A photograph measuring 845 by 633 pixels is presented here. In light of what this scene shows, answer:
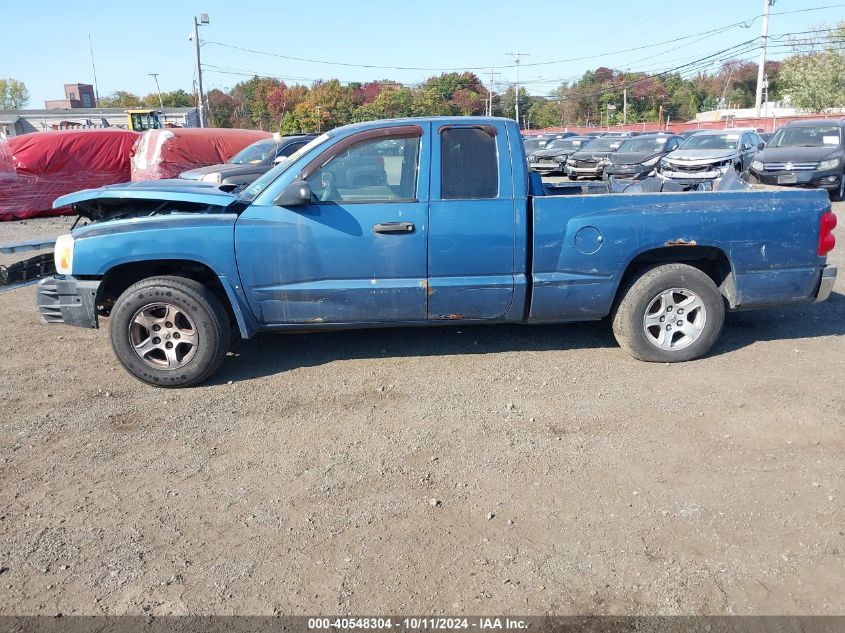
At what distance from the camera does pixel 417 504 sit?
334 centimetres

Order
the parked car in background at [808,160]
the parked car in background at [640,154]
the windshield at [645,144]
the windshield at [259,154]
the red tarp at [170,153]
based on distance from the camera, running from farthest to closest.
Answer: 1. the windshield at [645,144]
2. the parked car in background at [640,154]
3. the red tarp at [170,153]
4. the parked car in background at [808,160]
5. the windshield at [259,154]

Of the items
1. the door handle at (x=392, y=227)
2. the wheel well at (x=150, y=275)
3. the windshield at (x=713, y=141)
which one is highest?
the windshield at (x=713, y=141)

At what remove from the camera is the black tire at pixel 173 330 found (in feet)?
15.4

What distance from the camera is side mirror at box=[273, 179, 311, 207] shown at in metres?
4.53

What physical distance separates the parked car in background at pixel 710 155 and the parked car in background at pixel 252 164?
8434mm

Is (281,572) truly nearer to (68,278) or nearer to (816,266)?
(68,278)

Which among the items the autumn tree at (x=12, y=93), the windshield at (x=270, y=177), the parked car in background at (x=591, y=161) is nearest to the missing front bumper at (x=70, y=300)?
the windshield at (x=270, y=177)

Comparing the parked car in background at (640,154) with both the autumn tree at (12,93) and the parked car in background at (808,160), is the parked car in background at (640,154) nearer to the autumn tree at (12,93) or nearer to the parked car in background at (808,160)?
the parked car in background at (808,160)

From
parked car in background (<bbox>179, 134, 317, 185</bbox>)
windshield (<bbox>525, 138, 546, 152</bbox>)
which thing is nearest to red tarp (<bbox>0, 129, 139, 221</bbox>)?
parked car in background (<bbox>179, 134, 317, 185</bbox>)

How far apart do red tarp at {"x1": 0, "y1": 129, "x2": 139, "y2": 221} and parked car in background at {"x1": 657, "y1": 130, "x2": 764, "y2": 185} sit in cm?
1352

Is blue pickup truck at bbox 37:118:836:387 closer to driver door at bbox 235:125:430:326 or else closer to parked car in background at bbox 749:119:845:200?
driver door at bbox 235:125:430:326

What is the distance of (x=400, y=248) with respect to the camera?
4719 mm

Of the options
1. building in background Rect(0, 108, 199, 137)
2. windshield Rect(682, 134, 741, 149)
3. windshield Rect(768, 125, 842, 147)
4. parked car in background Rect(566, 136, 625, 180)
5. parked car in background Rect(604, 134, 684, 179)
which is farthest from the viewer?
building in background Rect(0, 108, 199, 137)

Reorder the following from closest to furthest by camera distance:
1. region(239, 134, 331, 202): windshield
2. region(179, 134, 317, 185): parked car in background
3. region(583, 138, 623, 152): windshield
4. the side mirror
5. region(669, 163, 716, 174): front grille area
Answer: the side mirror
region(239, 134, 331, 202): windshield
region(179, 134, 317, 185): parked car in background
region(669, 163, 716, 174): front grille area
region(583, 138, 623, 152): windshield
